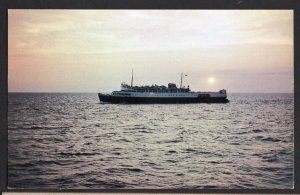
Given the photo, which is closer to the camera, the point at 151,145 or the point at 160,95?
the point at 151,145

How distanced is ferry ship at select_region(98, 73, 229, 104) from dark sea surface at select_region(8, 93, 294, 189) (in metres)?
0.06

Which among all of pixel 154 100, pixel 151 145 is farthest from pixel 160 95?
pixel 151 145

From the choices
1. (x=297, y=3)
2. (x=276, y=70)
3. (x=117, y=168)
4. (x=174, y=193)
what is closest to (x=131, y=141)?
(x=117, y=168)

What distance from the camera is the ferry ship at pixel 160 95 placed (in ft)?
13.4

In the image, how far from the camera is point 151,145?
13.2 ft

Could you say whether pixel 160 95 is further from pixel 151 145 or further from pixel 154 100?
pixel 151 145

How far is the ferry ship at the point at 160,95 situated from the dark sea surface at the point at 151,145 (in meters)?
0.06

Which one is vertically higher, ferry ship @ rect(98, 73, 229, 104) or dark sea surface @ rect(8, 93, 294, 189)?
ferry ship @ rect(98, 73, 229, 104)

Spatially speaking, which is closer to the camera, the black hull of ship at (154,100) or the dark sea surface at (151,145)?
the dark sea surface at (151,145)

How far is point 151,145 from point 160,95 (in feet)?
1.45

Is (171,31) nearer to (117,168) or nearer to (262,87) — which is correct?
(262,87)

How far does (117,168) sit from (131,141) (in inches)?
9.5

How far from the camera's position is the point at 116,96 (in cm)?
418

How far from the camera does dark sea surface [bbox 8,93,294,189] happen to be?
12.7 ft
